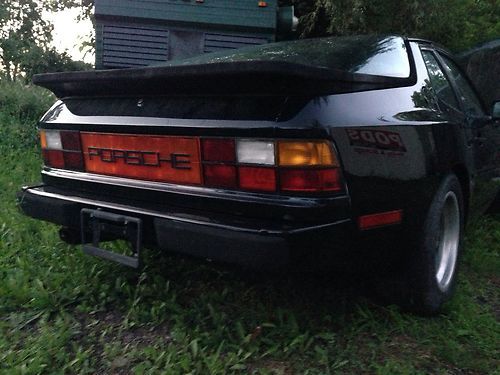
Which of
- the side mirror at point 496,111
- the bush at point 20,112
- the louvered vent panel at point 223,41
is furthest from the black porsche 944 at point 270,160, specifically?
the louvered vent panel at point 223,41

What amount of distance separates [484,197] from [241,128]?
2.28 metres

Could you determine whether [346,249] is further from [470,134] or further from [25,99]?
[25,99]

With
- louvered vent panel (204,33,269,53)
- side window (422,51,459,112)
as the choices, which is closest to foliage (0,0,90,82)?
louvered vent panel (204,33,269,53)

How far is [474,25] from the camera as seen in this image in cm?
841

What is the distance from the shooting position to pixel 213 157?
2484 millimetres

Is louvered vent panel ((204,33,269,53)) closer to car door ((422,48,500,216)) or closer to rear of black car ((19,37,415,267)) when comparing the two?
car door ((422,48,500,216))

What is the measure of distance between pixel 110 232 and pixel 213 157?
26.5 inches

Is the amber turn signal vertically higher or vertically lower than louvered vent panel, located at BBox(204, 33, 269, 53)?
lower

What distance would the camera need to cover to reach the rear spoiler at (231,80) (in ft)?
7.39

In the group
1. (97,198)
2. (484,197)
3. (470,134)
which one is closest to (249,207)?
(97,198)

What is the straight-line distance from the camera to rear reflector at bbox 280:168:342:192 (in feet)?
7.61

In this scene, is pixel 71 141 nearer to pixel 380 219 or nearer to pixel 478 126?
pixel 380 219

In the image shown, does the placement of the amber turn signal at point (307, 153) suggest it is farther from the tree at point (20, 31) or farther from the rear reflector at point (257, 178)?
the tree at point (20, 31)

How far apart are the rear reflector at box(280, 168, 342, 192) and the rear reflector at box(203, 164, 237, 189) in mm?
229
